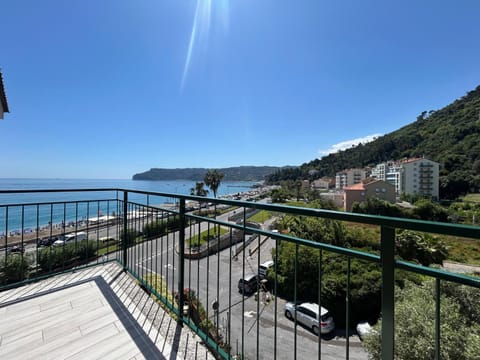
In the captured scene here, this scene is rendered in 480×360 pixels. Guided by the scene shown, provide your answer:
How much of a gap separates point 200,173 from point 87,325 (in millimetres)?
87243

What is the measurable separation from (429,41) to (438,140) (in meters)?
37.9

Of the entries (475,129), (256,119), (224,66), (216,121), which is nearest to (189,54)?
(224,66)

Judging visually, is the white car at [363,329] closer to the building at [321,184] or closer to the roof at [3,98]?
the roof at [3,98]

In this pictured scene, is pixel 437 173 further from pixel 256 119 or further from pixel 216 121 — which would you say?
pixel 216 121

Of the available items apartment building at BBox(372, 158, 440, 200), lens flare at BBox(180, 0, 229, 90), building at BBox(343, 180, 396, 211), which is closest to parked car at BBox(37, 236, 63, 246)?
lens flare at BBox(180, 0, 229, 90)

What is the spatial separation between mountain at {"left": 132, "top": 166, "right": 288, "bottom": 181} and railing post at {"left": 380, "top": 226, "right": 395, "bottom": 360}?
82407mm

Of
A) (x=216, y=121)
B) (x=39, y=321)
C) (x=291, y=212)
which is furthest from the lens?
(x=216, y=121)

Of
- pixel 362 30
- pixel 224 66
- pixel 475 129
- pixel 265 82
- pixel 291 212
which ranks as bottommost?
pixel 291 212

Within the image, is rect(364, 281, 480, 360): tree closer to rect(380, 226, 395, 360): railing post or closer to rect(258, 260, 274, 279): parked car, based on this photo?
rect(258, 260, 274, 279): parked car

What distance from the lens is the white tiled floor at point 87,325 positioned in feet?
5.17

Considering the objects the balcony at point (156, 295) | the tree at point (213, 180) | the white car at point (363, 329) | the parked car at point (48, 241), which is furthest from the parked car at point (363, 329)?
the tree at point (213, 180)

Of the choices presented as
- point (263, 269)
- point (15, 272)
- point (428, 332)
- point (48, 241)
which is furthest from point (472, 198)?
point (15, 272)

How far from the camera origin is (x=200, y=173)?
8781cm

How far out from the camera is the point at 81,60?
731cm
